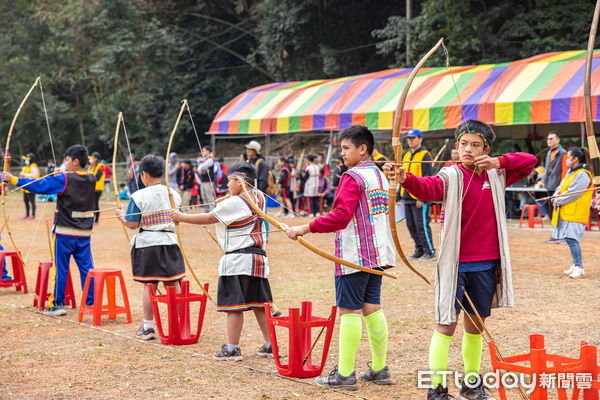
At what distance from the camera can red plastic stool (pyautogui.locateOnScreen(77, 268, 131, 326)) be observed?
7000 mm

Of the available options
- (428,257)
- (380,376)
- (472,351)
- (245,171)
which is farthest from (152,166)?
(428,257)

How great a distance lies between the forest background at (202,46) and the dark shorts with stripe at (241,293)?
18.8 meters

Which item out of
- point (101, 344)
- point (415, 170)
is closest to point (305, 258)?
point (415, 170)

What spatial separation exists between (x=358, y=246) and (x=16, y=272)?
5.80 m

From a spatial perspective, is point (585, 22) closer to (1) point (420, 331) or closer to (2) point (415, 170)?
(2) point (415, 170)

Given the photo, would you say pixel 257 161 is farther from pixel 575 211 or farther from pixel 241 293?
pixel 241 293

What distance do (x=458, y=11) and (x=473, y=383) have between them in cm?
2041

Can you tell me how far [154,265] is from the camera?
21.2ft

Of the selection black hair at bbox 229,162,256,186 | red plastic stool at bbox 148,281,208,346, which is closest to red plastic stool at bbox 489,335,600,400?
black hair at bbox 229,162,256,186

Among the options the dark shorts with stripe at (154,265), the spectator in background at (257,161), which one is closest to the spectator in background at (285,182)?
the spectator in background at (257,161)

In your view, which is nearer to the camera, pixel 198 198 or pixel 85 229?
pixel 85 229

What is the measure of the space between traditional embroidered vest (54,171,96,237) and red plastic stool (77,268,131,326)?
1.66 ft

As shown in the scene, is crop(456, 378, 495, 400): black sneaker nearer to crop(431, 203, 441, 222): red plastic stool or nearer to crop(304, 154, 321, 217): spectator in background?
crop(431, 203, 441, 222): red plastic stool

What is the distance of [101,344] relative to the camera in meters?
6.23
